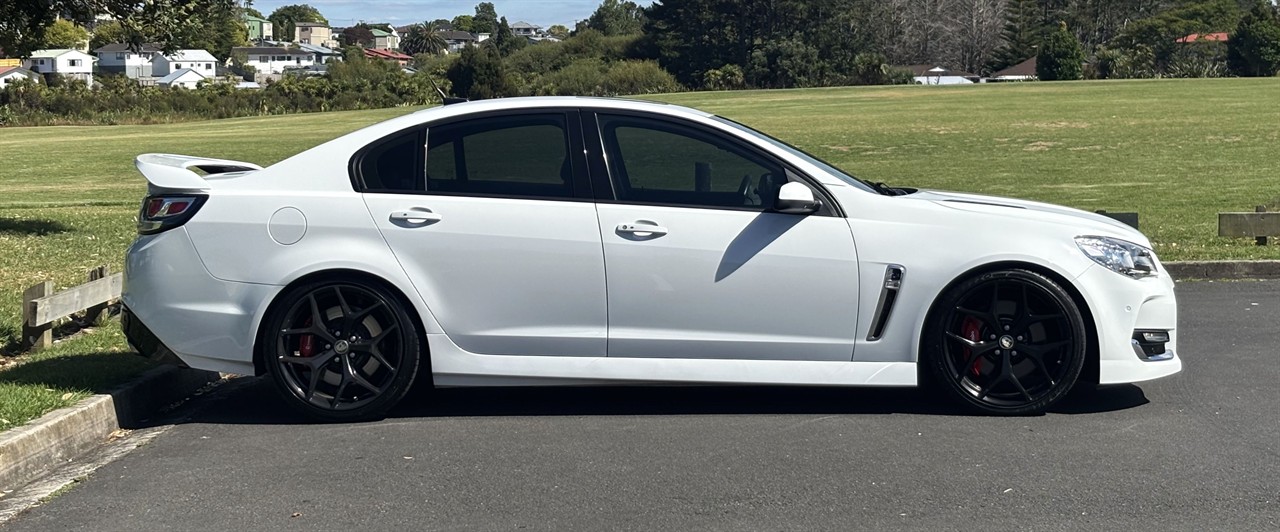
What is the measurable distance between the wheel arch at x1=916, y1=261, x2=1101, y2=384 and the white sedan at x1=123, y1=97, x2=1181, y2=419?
0.01 m

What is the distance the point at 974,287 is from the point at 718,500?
184 centimetres

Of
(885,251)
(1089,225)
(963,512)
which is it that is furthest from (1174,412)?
(963,512)

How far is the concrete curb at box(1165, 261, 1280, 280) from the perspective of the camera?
35.2ft

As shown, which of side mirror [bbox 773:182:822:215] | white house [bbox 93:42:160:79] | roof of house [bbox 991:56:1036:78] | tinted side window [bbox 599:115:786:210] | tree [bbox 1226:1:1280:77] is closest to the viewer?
side mirror [bbox 773:182:822:215]

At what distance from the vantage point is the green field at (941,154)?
12.8 metres

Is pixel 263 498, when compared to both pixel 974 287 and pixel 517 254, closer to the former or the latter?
pixel 517 254

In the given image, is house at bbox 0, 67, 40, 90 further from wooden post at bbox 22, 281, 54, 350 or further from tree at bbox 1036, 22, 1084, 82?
→ wooden post at bbox 22, 281, 54, 350

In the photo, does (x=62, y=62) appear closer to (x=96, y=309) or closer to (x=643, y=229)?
(x=96, y=309)

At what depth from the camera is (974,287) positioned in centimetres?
603

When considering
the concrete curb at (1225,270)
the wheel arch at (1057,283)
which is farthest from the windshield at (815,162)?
the concrete curb at (1225,270)

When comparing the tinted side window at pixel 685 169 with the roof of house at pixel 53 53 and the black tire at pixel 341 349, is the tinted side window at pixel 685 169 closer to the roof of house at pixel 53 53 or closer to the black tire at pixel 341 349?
the black tire at pixel 341 349

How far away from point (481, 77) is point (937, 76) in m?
52.7

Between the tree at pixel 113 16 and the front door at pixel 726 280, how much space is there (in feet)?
35.8

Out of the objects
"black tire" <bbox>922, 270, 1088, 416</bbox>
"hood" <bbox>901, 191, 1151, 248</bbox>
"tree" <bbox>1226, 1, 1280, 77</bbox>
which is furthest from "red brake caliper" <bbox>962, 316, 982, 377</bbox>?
"tree" <bbox>1226, 1, 1280, 77</bbox>
